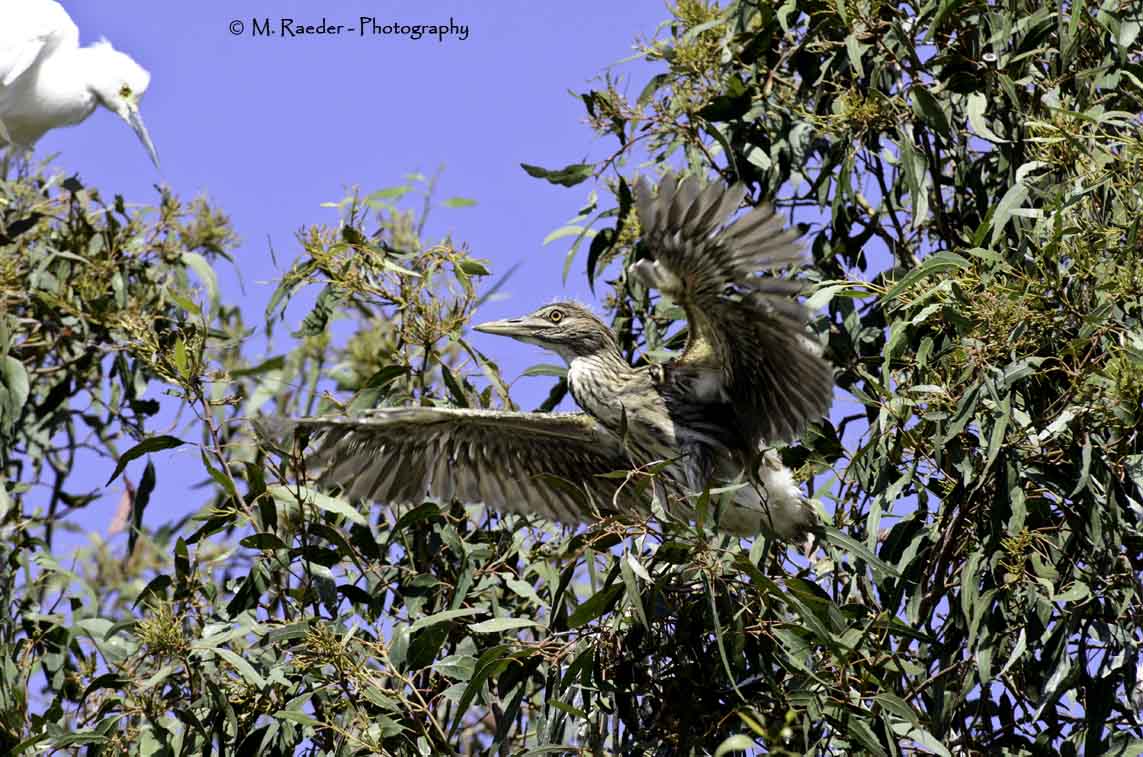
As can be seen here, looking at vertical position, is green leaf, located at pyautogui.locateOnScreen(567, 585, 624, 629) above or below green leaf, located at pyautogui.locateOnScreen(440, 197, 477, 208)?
below

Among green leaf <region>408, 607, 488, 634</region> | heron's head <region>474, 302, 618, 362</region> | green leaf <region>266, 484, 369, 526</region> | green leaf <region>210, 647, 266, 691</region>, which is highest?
heron's head <region>474, 302, 618, 362</region>

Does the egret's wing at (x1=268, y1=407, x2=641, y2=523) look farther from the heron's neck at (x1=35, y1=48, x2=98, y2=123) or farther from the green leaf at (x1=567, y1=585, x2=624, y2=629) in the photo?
the heron's neck at (x1=35, y1=48, x2=98, y2=123)

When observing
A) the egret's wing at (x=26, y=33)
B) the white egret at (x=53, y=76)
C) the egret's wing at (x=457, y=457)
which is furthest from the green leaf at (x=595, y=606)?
the egret's wing at (x=26, y=33)

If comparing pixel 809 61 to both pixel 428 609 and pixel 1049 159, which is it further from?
pixel 428 609

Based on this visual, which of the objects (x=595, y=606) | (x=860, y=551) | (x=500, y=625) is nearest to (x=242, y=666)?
(x=500, y=625)

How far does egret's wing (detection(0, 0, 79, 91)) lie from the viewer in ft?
20.3

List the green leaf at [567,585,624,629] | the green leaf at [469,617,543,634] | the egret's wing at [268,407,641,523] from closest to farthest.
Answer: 1. the green leaf at [567,585,624,629]
2. the green leaf at [469,617,543,634]
3. the egret's wing at [268,407,641,523]

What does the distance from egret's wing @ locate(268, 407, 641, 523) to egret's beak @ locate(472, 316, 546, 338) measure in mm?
233

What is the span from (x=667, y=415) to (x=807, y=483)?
35 centimetres

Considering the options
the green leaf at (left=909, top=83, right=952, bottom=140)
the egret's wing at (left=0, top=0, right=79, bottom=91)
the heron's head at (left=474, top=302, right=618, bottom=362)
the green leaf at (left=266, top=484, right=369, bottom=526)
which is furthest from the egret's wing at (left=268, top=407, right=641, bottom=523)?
the egret's wing at (left=0, top=0, right=79, bottom=91)

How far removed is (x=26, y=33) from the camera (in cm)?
629

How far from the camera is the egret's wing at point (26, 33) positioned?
6180 mm

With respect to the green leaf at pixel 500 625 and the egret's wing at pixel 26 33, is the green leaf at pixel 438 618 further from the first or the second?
the egret's wing at pixel 26 33

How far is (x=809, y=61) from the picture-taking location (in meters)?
3.83
